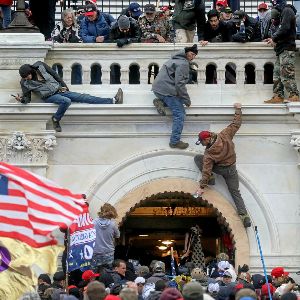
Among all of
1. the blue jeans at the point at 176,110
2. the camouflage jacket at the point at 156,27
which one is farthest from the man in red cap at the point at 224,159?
the camouflage jacket at the point at 156,27

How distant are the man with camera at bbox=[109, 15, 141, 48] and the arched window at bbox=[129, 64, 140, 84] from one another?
0.47 metres

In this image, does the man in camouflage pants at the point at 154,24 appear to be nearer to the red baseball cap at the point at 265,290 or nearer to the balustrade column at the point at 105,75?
the balustrade column at the point at 105,75

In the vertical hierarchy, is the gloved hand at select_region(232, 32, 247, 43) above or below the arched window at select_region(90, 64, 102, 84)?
above

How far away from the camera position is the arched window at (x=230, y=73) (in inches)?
985

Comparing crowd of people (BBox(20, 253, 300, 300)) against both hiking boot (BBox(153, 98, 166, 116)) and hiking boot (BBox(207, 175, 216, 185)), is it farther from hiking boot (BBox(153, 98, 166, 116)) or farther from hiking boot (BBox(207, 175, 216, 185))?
hiking boot (BBox(153, 98, 166, 116))

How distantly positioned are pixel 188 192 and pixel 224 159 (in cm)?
98

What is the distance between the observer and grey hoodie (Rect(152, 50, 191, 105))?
24.0 meters

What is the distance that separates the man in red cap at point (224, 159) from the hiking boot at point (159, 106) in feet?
2.77

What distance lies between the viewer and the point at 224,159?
78.6ft

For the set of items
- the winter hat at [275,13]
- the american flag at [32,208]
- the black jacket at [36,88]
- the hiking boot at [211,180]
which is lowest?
the hiking boot at [211,180]

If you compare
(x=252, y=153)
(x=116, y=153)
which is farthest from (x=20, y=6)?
(x=252, y=153)

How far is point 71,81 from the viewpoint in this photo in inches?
979

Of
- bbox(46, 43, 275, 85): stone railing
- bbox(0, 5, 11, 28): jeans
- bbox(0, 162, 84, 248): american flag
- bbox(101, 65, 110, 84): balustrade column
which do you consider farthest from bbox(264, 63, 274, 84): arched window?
bbox(0, 162, 84, 248): american flag

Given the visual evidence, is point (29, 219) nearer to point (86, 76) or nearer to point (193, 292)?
point (193, 292)
